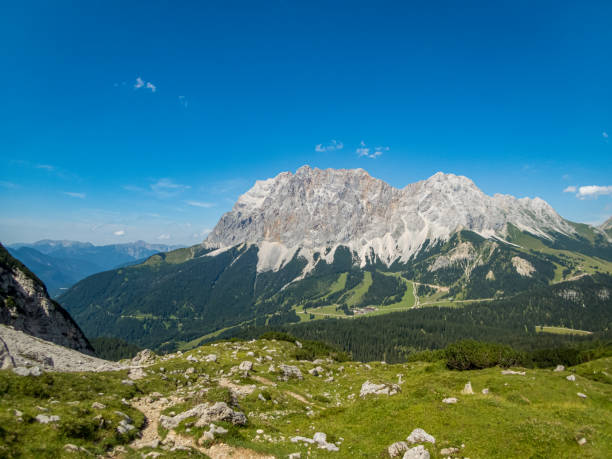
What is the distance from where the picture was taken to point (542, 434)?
2147 centimetres

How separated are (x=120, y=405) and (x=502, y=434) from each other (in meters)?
34.1

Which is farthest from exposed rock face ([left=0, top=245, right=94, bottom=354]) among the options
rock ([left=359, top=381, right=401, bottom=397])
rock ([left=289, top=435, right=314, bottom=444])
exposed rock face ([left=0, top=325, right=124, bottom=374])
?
rock ([left=359, top=381, right=401, bottom=397])

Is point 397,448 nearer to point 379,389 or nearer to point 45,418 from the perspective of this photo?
point 379,389

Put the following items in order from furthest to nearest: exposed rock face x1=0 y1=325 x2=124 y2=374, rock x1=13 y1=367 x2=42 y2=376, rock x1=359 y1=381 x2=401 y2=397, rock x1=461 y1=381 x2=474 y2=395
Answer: exposed rock face x1=0 y1=325 x2=124 y2=374, rock x1=359 y1=381 x2=401 y2=397, rock x1=461 y1=381 x2=474 y2=395, rock x1=13 y1=367 x2=42 y2=376

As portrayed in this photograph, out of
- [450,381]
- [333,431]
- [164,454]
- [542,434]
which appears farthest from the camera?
[450,381]

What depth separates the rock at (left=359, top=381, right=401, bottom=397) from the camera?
3753 cm

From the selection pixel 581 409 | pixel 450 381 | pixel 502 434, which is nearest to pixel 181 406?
pixel 502 434

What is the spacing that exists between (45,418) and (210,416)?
463 inches

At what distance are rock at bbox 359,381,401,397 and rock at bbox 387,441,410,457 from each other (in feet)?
52.2

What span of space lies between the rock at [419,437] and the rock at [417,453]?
2731 mm

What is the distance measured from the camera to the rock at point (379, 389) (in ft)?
123

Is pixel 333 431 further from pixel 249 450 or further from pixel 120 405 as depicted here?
pixel 120 405

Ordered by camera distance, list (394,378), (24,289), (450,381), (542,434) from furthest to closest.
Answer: (24,289) → (394,378) → (450,381) → (542,434)

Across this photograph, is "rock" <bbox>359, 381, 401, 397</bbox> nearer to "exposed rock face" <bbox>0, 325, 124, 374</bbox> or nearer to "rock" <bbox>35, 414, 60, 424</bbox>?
"rock" <bbox>35, 414, 60, 424</bbox>
